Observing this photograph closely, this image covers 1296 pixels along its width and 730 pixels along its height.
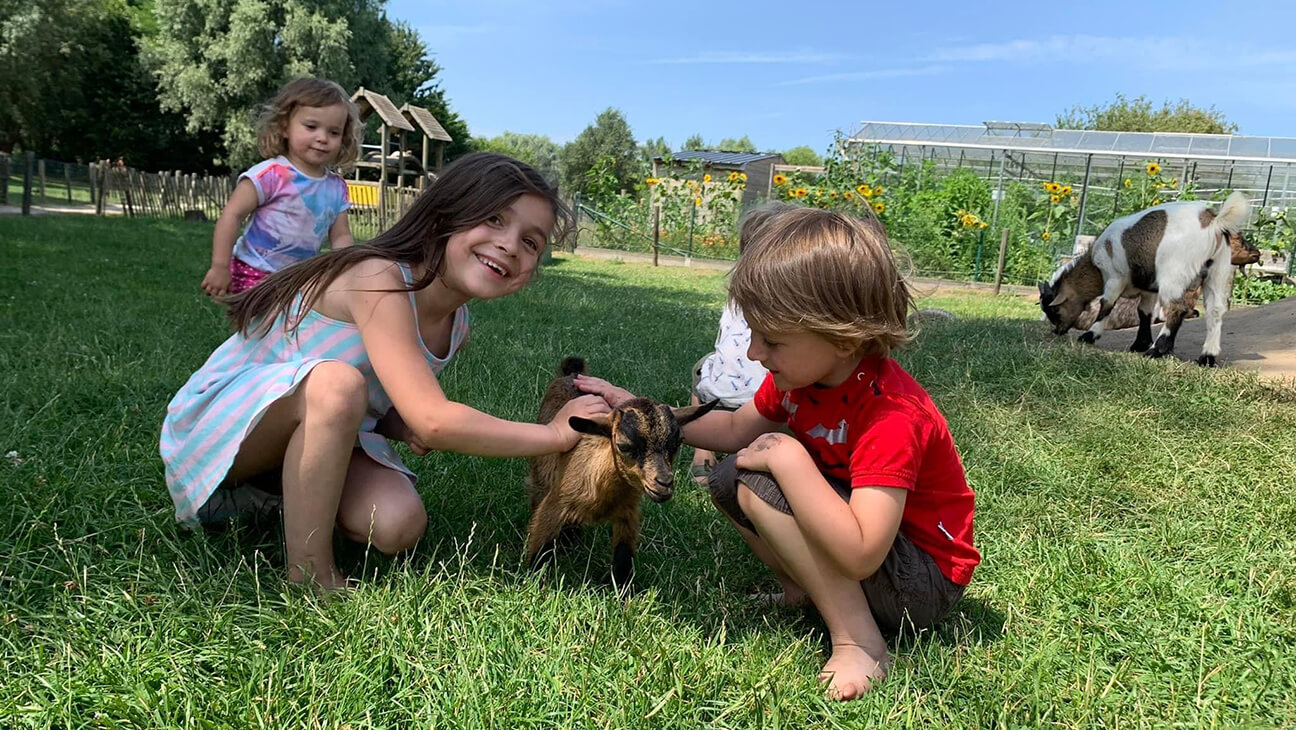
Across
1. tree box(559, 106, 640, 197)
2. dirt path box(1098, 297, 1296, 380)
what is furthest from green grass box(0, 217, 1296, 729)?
tree box(559, 106, 640, 197)

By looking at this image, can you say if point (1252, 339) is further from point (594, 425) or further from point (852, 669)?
A: point (594, 425)

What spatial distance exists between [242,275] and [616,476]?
288 cm

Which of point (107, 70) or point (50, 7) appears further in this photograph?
point (107, 70)

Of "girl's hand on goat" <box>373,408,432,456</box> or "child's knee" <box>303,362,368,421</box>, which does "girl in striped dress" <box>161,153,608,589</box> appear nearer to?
"child's knee" <box>303,362,368,421</box>

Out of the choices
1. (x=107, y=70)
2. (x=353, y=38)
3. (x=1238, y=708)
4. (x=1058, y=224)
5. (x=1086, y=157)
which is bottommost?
(x=1238, y=708)

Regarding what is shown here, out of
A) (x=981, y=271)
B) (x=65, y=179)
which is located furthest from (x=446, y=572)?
(x=65, y=179)

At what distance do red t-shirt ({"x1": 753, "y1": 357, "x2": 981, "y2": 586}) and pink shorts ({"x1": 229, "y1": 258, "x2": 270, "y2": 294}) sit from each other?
3.27 m

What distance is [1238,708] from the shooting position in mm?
2295

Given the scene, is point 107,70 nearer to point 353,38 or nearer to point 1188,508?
point 353,38

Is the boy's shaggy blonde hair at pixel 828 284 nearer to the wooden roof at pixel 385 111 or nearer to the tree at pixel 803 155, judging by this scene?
the wooden roof at pixel 385 111

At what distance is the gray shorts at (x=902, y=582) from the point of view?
8.05 feet

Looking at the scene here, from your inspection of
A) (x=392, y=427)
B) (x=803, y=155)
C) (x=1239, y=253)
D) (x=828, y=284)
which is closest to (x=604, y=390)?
(x=392, y=427)

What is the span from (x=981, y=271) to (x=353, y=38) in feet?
97.6

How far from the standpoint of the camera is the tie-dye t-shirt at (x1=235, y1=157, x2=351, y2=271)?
4.62 m
